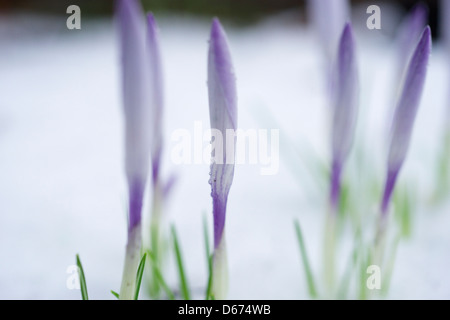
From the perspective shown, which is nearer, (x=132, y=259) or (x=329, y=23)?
(x=132, y=259)

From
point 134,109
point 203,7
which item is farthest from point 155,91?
point 203,7

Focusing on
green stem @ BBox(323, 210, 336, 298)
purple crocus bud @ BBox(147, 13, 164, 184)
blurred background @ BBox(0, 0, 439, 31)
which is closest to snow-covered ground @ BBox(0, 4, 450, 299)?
green stem @ BBox(323, 210, 336, 298)

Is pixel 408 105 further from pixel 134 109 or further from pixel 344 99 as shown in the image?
pixel 134 109

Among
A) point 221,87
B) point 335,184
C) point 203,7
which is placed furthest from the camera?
point 203,7

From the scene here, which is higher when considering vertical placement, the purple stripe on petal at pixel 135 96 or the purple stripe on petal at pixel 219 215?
the purple stripe on petal at pixel 135 96

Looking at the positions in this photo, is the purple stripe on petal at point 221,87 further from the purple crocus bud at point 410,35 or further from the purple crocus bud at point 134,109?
the purple crocus bud at point 410,35

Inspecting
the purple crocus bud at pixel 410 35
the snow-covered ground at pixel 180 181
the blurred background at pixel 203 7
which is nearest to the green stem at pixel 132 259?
the snow-covered ground at pixel 180 181
